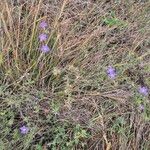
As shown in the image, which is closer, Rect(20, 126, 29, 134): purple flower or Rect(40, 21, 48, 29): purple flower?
Rect(20, 126, 29, 134): purple flower

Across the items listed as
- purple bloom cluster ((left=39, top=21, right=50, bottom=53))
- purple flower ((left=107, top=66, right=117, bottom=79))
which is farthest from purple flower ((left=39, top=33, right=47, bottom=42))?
purple flower ((left=107, top=66, right=117, bottom=79))

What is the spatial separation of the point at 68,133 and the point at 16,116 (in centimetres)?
28

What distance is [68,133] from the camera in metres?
1.84

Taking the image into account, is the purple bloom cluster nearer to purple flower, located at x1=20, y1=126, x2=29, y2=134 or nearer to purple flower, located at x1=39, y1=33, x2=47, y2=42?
purple flower, located at x1=39, y1=33, x2=47, y2=42

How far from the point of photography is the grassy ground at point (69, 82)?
181 centimetres

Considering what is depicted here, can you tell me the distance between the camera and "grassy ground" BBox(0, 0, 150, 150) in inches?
71.2

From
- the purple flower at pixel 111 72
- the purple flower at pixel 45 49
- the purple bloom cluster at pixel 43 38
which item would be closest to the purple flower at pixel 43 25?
the purple bloom cluster at pixel 43 38

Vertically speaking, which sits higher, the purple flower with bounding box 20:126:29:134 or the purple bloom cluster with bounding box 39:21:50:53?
the purple bloom cluster with bounding box 39:21:50:53

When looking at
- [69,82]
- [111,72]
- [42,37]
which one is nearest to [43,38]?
[42,37]

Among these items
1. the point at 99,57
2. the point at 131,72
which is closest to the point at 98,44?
the point at 99,57

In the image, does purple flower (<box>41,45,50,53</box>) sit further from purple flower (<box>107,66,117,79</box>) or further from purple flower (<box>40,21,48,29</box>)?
purple flower (<box>107,66,117,79</box>)

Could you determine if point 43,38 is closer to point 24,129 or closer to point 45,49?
point 45,49

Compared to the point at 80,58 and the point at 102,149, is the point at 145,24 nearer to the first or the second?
the point at 80,58

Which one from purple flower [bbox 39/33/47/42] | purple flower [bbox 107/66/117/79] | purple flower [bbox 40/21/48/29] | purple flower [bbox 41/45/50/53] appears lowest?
purple flower [bbox 107/66/117/79]
